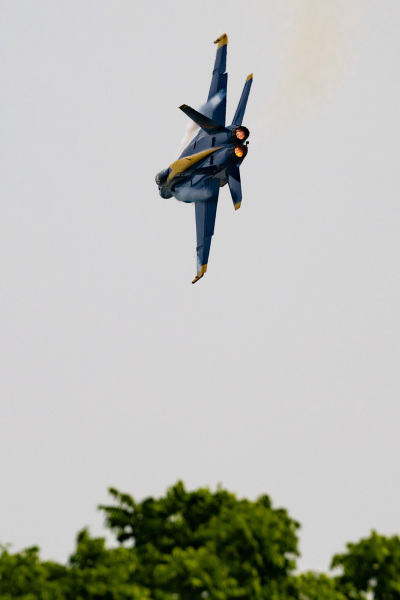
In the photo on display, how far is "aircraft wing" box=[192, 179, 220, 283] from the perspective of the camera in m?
58.7

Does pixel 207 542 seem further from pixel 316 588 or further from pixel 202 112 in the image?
pixel 202 112

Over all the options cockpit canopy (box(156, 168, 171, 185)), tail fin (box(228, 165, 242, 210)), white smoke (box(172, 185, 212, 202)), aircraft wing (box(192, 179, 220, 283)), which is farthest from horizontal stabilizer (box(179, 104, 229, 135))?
cockpit canopy (box(156, 168, 171, 185))

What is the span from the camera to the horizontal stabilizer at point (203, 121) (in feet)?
167

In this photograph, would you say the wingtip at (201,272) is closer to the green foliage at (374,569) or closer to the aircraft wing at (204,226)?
the aircraft wing at (204,226)

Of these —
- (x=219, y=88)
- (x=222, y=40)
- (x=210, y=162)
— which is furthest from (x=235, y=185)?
(x=222, y=40)

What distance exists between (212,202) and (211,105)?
614cm

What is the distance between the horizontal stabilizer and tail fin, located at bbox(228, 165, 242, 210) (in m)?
2.74

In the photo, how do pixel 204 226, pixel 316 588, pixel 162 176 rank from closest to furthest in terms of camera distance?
pixel 316 588 → pixel 204 226 → pixel 162 176

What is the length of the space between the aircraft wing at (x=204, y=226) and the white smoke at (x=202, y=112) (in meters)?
4.06

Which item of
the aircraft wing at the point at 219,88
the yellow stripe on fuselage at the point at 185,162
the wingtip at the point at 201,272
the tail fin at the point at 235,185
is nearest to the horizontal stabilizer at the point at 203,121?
the yellow stripe on fuselage at the point at 185,162

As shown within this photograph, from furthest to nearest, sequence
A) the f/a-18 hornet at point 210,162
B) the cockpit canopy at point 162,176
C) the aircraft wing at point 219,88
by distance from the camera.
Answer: the cockpit canopy at point 162,176 < the aircraft wing at point 219,88 < the f/a-18 hornet at point 210,162

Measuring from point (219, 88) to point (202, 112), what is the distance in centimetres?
299

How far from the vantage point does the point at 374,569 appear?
129ft

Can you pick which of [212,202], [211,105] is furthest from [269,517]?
[211,105]
